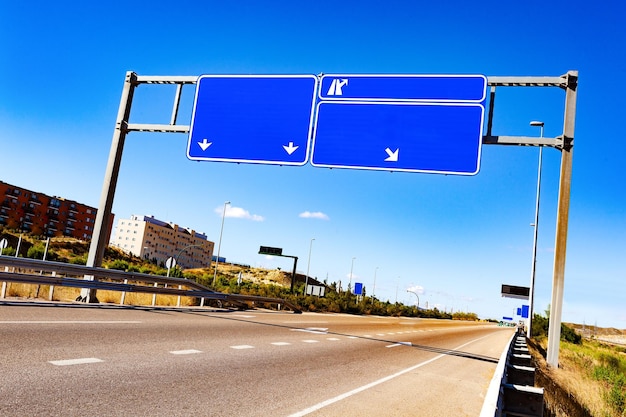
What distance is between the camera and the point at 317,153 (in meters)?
15.0

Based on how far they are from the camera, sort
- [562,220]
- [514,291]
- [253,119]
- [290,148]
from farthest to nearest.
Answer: [514,291]
[253,119]
[290,148]
[562,220]

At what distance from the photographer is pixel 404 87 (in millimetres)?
14523

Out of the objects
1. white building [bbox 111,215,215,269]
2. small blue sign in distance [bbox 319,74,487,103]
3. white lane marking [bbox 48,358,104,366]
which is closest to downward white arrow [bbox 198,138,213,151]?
small blue sign in distance [bbox 319,74,487,103]

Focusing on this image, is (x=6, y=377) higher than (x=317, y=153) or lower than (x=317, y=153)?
lower

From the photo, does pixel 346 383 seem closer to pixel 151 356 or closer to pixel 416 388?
pixel 416 388

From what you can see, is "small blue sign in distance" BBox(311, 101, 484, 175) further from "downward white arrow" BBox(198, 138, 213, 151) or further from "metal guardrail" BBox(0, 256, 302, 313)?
"metal guardrail" BBox(0, 256, 302, 313)

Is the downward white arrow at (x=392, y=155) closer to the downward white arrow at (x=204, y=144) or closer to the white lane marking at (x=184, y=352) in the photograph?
the downward white arrow at (x=204, y=144)

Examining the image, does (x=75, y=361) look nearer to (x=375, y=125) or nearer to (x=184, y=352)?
(x=184, y=352)

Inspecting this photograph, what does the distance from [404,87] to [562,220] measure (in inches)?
213

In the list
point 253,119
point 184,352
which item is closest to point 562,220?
point 253,119

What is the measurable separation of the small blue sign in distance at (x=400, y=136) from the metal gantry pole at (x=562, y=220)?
82.9 inches

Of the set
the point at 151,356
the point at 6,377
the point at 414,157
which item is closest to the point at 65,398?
the point at 6,377

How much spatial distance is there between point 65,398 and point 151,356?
3.00 metres

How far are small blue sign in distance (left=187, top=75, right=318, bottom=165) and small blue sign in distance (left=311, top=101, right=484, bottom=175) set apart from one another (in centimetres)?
61
